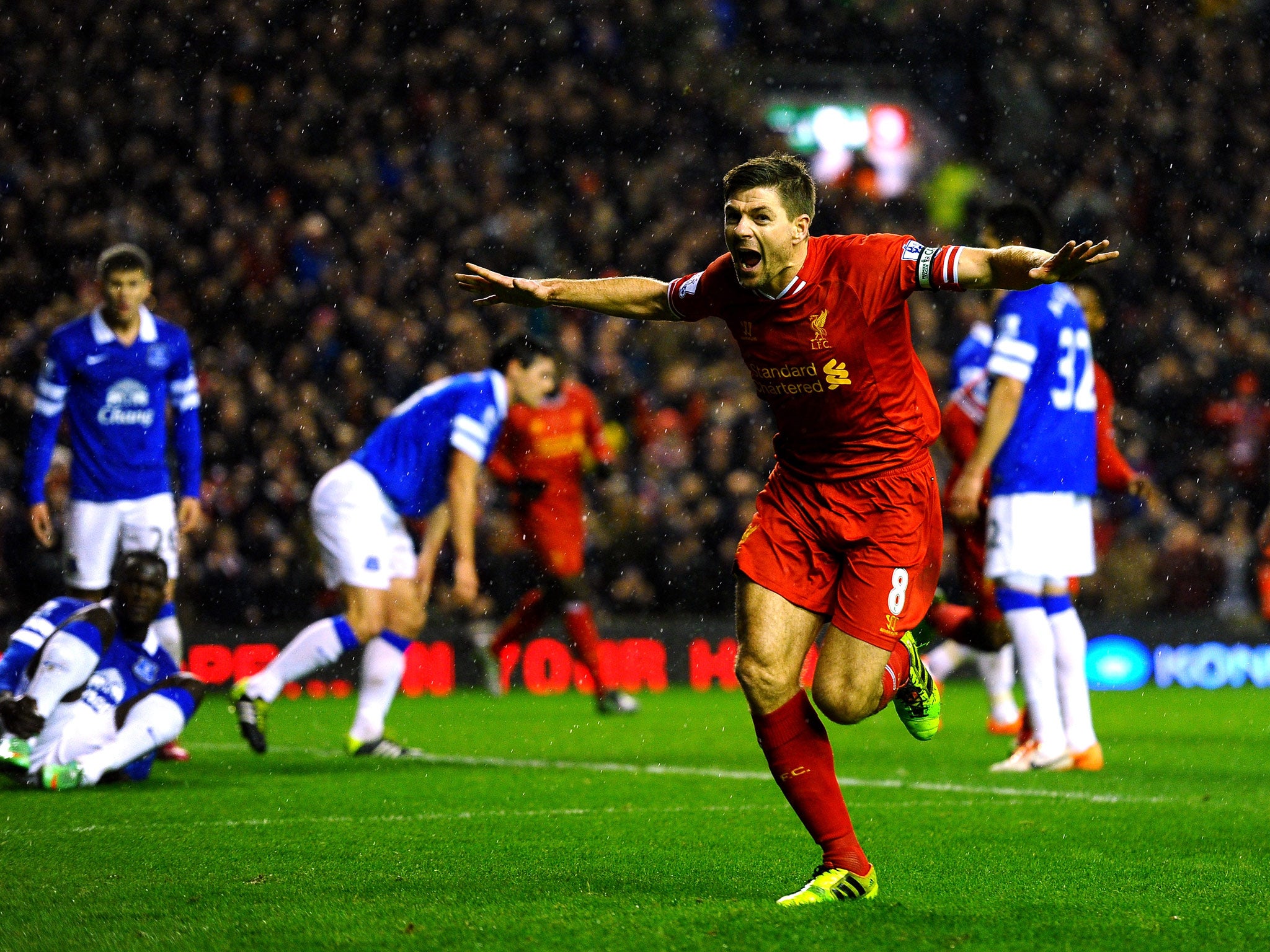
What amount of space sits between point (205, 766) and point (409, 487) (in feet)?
5.09

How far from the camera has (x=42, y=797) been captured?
6.36 meters

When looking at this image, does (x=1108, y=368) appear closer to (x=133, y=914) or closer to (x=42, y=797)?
(x=42, y=797)

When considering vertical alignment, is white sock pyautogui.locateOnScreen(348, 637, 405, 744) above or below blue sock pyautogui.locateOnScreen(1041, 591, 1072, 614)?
below

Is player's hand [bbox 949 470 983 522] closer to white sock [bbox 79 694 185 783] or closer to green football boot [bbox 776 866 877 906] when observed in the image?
green football boot [bbox 776 866 877 906]

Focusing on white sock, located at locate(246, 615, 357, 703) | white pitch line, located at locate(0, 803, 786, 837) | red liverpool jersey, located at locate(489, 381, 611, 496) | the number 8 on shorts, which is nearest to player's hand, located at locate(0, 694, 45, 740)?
white pitch line, located at locate(0, 803, 786, 837)

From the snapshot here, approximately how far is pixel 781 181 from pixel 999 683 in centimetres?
558

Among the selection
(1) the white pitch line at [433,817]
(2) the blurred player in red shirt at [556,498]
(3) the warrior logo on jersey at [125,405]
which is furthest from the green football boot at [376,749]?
(2) the blurred player in red shirt at [556,498]

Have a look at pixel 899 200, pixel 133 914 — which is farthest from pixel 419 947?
pixel 899 200

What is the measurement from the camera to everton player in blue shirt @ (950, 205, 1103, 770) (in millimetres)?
7434

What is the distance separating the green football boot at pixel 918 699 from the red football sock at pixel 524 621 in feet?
21.9

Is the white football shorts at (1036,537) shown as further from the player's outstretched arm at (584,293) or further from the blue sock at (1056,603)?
the player's outstretched arm at (584,293)

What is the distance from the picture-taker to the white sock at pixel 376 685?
7.89 m

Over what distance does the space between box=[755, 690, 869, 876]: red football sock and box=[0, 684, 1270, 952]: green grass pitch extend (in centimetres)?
21

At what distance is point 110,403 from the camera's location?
8.16 m
